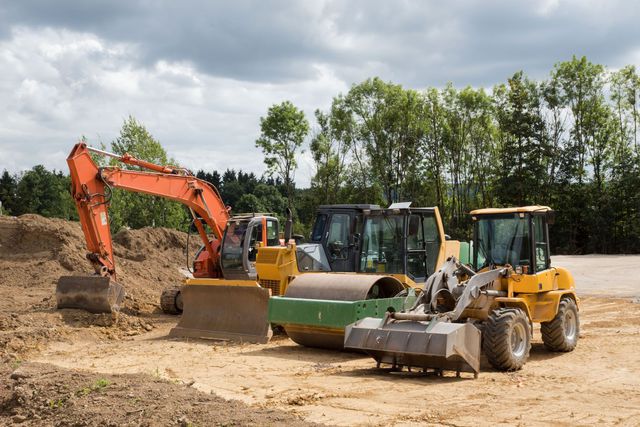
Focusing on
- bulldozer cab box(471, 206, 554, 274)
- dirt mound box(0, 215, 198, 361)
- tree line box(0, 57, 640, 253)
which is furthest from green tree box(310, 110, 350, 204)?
bulldozer cab box(471, 206, 554, 274)

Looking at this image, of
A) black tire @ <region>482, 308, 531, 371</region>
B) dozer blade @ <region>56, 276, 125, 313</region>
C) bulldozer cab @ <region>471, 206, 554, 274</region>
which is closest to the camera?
black tire @ <region>482, 308, 531, 371</region>

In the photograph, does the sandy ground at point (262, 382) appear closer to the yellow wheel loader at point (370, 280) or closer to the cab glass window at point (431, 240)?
the yellow wheel loader at point (370, 280)

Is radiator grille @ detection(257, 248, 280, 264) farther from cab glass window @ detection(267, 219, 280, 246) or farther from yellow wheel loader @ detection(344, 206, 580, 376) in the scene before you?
yellow wheel loader @ detection(344, 206, 580, 376)

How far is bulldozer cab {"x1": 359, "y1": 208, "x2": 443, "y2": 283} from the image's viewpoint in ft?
42.4

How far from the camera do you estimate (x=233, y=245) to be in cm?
1659

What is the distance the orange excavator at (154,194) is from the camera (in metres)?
15.1

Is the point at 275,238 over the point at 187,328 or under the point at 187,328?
over

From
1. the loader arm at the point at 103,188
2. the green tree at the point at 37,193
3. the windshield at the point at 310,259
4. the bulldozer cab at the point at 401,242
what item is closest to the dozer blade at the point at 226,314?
the windshield at the point at 310,259

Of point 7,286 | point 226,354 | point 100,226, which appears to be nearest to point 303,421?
point 226,354

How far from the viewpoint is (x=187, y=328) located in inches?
541

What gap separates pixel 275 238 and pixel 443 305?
7290mm

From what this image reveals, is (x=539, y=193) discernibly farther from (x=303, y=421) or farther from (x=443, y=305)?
(x=303, y=421)

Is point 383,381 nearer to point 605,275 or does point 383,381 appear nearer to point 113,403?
point 113,403

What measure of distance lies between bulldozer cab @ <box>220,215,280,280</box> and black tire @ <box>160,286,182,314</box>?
1.61m
